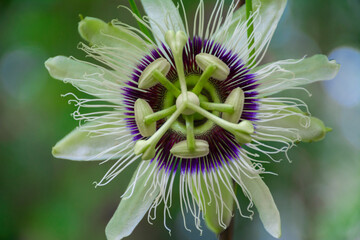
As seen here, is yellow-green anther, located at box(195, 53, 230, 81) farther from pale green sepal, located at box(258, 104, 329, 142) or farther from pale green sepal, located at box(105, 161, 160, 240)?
pale green sepal, located at box(105, 161, 160, 240)

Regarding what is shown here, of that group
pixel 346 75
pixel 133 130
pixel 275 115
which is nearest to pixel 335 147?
pixel 346 75

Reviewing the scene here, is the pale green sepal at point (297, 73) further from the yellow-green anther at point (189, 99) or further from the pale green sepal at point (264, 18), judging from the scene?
the yellow-green anther at point (189, 99)

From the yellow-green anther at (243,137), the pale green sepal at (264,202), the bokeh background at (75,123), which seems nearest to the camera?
the yellow-green anther at (243,137)

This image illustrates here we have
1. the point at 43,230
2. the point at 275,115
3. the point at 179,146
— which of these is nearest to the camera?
the point at 179,146

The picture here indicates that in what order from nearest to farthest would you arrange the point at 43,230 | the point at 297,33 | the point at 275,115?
the point at 275,115
the point at 43,230
the point at 297,33

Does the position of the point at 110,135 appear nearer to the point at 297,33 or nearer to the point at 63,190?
the point at 63,190

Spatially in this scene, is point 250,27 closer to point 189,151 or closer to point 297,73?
point 297,73

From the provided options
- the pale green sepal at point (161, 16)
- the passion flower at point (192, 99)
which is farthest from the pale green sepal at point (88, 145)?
the pale green sepal at point (161, 16)

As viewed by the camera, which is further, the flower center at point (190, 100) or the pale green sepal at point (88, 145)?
the pale green sepal at point (88, 145)
